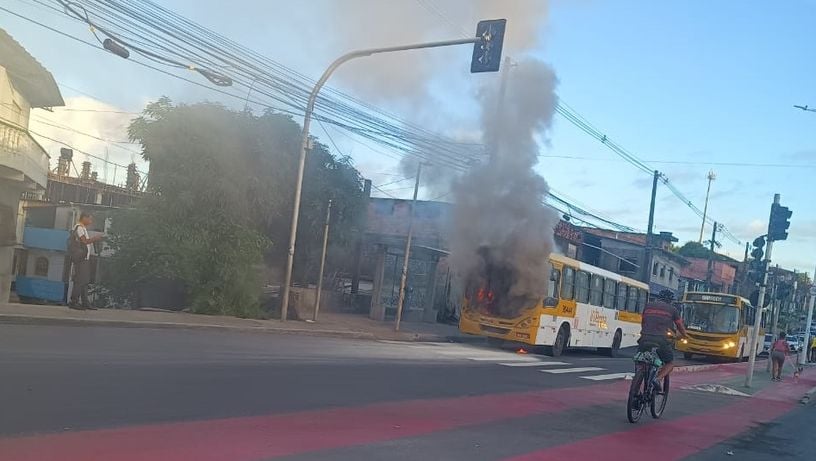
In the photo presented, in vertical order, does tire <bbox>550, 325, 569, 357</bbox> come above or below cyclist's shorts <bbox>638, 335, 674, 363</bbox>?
below

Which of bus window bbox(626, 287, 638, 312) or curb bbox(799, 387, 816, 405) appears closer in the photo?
curb bbox(799, 387, 816, 405)

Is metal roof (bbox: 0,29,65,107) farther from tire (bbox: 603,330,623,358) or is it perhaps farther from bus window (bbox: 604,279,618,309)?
tire (bbox: 603,330,623,358)

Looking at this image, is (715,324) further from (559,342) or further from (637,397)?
(637,397)

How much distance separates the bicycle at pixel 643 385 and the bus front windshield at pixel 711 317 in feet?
66.9

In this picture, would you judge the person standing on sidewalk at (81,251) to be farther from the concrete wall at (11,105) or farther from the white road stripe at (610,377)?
the white road stripe at (610,377)

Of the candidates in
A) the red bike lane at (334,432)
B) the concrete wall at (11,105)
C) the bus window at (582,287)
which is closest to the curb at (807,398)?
the red bike lane at (334,432)

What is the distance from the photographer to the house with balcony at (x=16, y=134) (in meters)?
19.9

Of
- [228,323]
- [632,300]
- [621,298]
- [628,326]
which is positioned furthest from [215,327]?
[632,300]

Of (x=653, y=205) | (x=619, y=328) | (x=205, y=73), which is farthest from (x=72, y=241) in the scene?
(x=653, y=205)

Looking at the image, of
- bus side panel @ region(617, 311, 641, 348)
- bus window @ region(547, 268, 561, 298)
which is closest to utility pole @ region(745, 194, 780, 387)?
bus window @ region(547, 268, 561, 298)

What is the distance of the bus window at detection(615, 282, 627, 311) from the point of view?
24.6 meters

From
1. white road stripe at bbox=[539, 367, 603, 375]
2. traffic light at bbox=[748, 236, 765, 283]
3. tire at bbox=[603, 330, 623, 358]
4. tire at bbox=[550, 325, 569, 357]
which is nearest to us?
→ white road stripe at bbox=[539, 367, 603, 375]

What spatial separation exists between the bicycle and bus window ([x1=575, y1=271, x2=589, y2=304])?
1122 centimetres

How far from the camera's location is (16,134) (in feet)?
66.2
